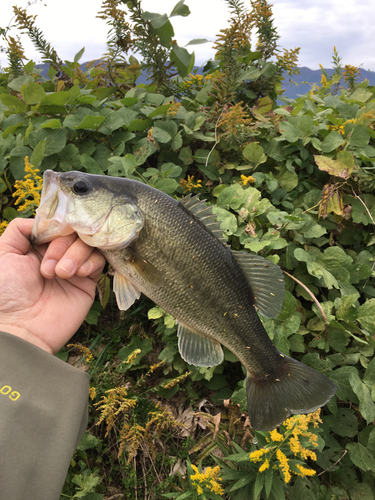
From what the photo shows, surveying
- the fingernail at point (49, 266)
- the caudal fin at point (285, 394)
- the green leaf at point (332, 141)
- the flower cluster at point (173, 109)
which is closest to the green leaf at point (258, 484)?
the caudal fin at point (285, 394)

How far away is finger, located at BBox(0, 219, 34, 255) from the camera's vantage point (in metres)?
1.77

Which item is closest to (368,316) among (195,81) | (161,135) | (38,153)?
(161,135)

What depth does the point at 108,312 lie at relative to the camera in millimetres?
2881

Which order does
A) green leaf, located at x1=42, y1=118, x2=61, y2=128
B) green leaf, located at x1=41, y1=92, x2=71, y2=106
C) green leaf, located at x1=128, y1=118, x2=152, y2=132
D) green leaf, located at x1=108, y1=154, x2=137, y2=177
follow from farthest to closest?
green leaf, located at x1=128, y1=118, x2=152, y2=132 < green leaf, located at x1=41, y1=92, x2=71, y2=106 < green leaf, located at x1=42, y1=118, x2=61, y2=128 < green leaf, located at x1=108, y1=154, x2=137, y2=177

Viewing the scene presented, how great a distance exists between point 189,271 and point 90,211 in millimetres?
543

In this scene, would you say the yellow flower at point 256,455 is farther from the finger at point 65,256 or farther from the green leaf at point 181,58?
the green leaf at point 181,58

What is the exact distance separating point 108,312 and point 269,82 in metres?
2.81

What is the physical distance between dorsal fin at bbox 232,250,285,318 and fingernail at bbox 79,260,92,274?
77 centimetres

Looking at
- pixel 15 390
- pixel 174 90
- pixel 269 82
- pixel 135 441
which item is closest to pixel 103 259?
pixel 15 390

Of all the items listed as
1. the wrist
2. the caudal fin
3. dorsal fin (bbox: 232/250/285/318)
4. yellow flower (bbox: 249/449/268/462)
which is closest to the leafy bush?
yellow flower (bbox: 249/449/268/462)

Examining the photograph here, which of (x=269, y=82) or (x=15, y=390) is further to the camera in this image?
A: (x=269, y=82)

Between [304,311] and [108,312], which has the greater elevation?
[304,311]

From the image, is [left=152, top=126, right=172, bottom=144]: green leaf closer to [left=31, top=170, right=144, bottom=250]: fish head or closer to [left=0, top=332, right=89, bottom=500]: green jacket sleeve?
[left=31, top=170, right=144, bottom=250]: fish head

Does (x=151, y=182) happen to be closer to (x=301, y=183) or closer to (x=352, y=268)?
(x=301, y=183)
